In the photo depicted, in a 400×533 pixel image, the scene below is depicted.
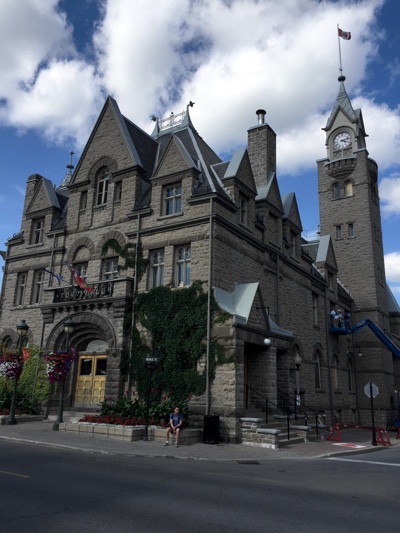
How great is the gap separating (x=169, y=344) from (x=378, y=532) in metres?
13.6

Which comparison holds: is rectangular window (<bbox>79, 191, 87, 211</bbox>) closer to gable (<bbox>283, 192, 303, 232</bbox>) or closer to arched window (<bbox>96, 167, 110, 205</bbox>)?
arched window (<bbox>96, 167, 110, 205</bbox>)

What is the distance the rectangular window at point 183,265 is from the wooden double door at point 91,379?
5334 mm

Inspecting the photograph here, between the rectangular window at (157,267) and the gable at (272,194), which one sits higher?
the gable at (272,194)

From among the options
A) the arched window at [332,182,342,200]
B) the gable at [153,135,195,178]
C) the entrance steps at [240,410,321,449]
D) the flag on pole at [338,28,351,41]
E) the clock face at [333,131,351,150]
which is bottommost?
the entrance steps at [240,410,321,449]

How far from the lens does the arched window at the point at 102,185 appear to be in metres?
24.5

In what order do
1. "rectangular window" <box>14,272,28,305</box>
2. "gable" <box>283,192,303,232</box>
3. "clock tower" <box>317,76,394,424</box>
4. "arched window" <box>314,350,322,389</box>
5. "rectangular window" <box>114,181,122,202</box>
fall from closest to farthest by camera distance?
"rectangular window" <box>114,181,122,202</box> < "rectangular window" <box>14,272,28,305</box> < "gable" <box>283,192,303,232</box> < "arched window" <box>314,350,322,389</box> < "clock tower" <box>317,76,394,424</box>

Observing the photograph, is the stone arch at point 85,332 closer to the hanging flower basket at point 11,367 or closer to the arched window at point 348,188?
the hanging flower basket at point 11,367

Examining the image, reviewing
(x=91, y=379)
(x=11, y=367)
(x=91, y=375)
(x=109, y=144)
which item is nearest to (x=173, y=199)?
(x=109, y=144)

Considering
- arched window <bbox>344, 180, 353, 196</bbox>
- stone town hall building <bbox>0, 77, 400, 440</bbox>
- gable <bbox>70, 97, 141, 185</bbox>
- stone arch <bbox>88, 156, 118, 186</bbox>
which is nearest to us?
stone town hall building <bbox>0, 77, 400, 440</bbox>

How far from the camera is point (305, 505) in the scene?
25.2 feet

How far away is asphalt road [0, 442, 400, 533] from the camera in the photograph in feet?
21.0

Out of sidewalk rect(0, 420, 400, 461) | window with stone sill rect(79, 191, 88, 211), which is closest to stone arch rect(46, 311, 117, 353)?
sidewalk rect(0, 420, 400, 461)

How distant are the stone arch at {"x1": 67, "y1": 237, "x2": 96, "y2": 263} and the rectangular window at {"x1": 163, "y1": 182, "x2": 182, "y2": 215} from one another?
4490 mm

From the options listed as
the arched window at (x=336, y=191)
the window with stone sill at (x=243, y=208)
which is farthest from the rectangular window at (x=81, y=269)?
the arched window at (x=336, y=191)
